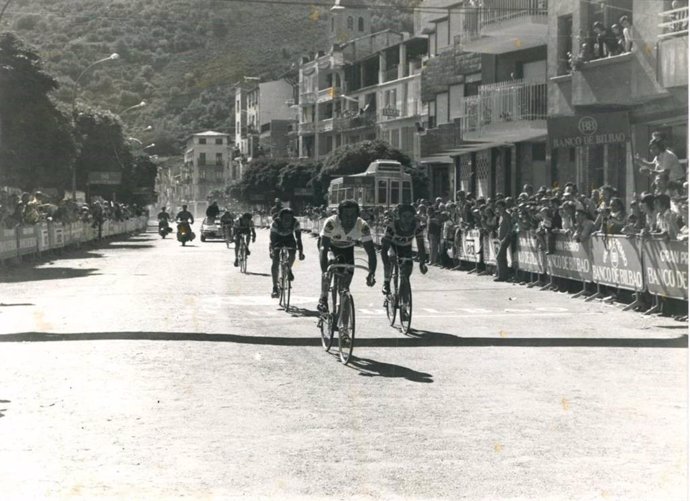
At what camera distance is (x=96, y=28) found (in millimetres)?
59031

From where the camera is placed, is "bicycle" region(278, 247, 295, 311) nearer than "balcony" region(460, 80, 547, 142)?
Yes

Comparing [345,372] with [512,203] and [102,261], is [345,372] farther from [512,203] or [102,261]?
[102,261]

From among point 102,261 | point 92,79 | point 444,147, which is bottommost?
point 102,261

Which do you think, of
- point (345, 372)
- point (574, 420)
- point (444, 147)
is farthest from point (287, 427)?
point (444, 147)

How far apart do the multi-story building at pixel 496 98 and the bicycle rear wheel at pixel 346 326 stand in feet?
80.7

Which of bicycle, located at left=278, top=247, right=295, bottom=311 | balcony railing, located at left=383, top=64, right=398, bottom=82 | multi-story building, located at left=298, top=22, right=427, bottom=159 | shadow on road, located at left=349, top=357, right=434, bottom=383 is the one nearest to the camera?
shadow on road, located at left=349, top=357, right=434, bottom=383

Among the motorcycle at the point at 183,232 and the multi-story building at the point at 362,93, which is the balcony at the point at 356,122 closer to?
the multi-story building at the point at 362,93

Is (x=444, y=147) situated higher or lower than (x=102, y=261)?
higher

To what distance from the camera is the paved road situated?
259 inches

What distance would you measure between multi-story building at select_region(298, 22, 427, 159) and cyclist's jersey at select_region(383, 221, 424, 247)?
62041 mm

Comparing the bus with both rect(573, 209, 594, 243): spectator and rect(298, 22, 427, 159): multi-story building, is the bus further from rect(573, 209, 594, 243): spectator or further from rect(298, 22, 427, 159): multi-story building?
rect(573, 209, 594, 243): spectator

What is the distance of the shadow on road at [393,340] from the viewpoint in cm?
1356

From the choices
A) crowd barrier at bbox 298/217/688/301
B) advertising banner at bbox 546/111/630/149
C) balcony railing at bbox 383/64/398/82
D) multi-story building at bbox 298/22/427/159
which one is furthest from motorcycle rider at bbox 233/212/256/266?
balcony railing at bbox 383/64/398/82

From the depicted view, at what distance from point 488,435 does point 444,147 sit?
4156 centimetres
